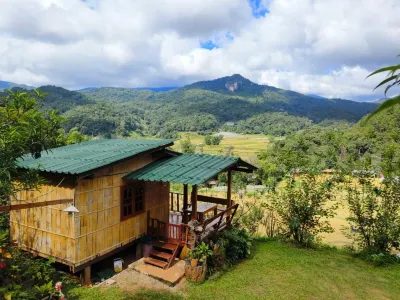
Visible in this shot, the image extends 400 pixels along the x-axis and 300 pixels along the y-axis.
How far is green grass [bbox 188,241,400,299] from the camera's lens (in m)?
7.96

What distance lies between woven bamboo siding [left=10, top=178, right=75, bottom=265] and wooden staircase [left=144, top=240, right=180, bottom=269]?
2.49m

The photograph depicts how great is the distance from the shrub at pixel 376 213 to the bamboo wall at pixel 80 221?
789cm

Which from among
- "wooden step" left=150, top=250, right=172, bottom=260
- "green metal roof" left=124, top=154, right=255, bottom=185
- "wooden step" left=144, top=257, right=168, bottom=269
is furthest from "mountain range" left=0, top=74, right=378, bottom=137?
"wooden step" left=144, top=257, right=168, bottom=269

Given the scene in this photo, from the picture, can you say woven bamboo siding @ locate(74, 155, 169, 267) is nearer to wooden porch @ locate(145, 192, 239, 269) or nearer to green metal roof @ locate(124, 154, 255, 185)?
green metal roof @ locate(124, 154, 255, 185)

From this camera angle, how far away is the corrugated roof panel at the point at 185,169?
8.80m

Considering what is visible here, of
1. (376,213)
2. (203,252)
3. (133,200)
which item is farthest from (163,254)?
(376,213)

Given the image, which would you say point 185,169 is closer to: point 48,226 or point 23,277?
point 48,226

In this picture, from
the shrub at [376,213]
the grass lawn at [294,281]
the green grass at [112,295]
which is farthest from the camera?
the shrub at [376,213]

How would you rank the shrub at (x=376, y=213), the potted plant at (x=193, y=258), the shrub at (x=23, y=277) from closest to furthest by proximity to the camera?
the shrub at (x=23, y=277) < the potted plant at (x=193, y=258) < the shrub at (x=376, y=213)

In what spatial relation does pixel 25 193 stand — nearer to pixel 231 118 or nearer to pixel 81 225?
pixel 81 225

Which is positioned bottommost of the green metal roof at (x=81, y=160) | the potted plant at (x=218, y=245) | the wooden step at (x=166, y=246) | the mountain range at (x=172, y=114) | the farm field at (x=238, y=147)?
the wooden step at (x=166, y=246)

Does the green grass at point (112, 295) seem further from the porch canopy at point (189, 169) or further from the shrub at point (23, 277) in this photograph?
the porch canopy at point (189, 169)

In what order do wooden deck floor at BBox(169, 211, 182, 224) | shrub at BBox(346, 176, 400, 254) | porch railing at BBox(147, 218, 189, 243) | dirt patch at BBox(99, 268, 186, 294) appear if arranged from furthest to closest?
wooden deck floor at BBox(169, 211, 182, 224) < shrub at BBox(346, 176, 400, 254) < porch railing at BBox(147, 218, 189, 243) < dirt patch at BBox(99, 268, 186, 294)

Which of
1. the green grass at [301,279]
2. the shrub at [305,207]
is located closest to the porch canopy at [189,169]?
the shrub at [305,207]
